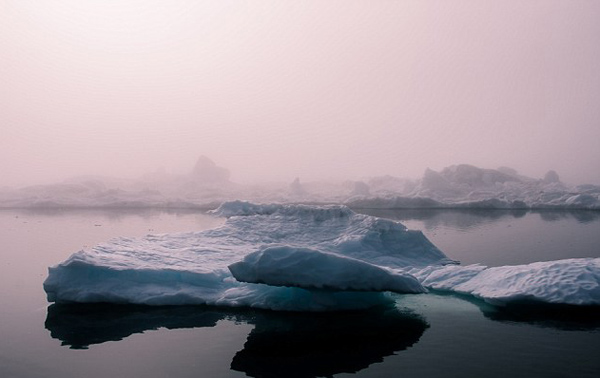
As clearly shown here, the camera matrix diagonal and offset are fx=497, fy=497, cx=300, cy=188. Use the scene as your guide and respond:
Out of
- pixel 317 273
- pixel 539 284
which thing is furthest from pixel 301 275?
pixel 539 284

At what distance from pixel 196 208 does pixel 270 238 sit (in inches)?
1371

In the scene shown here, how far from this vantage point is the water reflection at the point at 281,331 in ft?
26.6

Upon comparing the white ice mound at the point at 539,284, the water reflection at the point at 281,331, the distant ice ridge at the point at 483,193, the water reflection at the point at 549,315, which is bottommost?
the water reflection at the point at 281,331

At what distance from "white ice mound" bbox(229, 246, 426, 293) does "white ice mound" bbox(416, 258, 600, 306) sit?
90.9 inches

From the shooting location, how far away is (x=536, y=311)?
1064 cm

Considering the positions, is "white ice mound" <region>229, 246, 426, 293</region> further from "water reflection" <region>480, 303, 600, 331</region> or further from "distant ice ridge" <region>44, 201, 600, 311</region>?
"water reflection" <region>480, 303, 600, 331</region>

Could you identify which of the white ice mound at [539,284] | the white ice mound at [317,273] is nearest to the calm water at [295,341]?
the white ice mound at [539,284]

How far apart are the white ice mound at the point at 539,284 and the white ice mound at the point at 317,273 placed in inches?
90.9

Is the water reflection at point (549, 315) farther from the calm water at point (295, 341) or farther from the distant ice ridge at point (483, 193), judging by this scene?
the distant ice ridge at point (483, 193)

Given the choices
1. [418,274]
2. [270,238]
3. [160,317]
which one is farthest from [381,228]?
[160,317]

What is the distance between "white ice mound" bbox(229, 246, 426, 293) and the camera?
32.8 feet

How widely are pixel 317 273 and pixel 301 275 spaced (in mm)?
327

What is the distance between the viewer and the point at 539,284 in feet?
34.8

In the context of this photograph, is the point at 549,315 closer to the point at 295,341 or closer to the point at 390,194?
the point at 295,341
